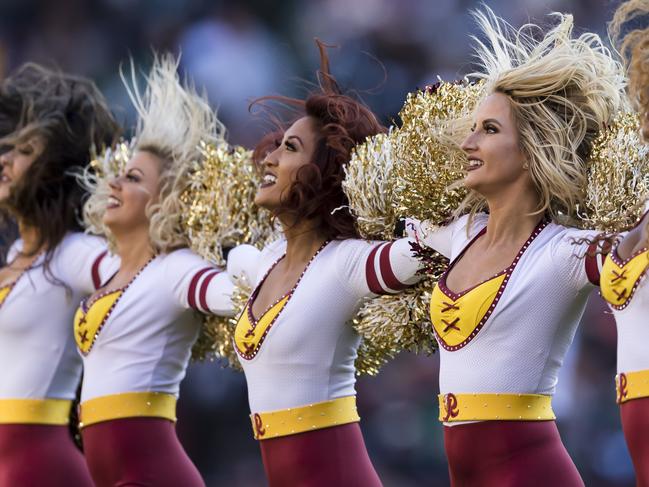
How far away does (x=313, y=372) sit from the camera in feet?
13.5

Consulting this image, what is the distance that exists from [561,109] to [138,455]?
206cm

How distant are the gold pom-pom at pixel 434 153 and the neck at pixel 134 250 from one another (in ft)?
4.45

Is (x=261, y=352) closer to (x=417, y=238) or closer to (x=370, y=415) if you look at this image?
(x=417, y=238)

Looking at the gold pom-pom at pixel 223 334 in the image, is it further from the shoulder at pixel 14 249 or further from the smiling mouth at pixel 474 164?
the smiling mouth at pixel 474 164

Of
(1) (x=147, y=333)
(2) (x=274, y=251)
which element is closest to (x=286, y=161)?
(2) (x=274, y=251)

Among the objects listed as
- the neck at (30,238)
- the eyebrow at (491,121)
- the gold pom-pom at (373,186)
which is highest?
the eyebrow at (491,121)

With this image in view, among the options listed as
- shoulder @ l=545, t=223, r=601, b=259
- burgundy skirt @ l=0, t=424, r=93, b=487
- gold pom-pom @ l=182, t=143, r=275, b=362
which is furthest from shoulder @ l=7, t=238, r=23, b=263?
shoulder @ l=545, t=223, r=601, b=259

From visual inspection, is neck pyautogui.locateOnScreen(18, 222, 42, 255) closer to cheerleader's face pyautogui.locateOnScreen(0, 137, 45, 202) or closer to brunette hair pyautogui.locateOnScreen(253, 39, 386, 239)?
cheerleader's face pyautogui.locateOnScreen(0, 137, 45, 202)

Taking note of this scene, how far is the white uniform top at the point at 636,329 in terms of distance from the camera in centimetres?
325

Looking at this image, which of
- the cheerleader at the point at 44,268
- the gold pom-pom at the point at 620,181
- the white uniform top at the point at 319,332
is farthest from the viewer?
the cheerleader at the point at 44,268

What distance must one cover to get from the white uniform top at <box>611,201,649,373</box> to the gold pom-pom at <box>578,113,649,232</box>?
0.25 meters

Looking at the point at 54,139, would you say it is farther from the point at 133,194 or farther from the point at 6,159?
the point at 133,194

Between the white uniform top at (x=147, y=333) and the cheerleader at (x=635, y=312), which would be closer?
the cheerleader at (x=635, y=312)

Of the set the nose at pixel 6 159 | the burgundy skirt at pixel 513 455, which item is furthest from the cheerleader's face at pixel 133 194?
the burgundy skirt at pixel 513 455
